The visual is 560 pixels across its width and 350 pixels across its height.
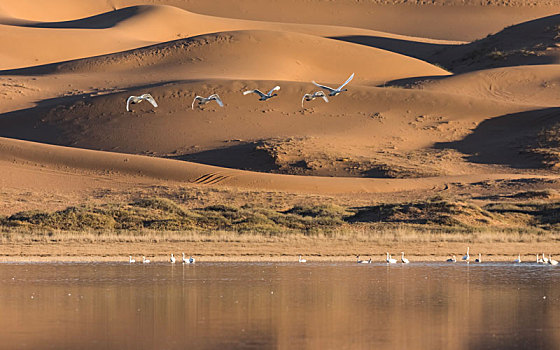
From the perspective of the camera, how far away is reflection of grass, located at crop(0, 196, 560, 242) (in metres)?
34.2

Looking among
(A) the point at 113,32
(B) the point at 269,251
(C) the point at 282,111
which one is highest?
(A) the point at 113,32

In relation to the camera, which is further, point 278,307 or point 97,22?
point 97,22

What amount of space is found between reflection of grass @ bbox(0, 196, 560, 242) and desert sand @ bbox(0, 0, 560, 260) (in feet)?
8.56

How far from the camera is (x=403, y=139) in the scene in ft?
219

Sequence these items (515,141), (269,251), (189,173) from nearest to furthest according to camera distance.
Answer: (269,251) < (189,173) < (515,141)

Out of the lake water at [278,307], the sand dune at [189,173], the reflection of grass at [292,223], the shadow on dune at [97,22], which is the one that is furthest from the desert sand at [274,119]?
the lake water at [278,307]

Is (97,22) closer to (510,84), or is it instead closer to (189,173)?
(510,84)

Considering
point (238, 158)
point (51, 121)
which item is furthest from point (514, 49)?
point (51, 121)

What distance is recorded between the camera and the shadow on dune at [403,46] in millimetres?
107875

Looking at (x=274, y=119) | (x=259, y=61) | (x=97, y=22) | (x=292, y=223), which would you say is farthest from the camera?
(x=97, y=22)

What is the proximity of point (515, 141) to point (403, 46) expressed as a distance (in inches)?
1863

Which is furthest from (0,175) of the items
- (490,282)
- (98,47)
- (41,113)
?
(98,47)

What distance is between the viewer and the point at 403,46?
111562 mm

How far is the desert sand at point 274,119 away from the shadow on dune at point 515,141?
4.7 inches
